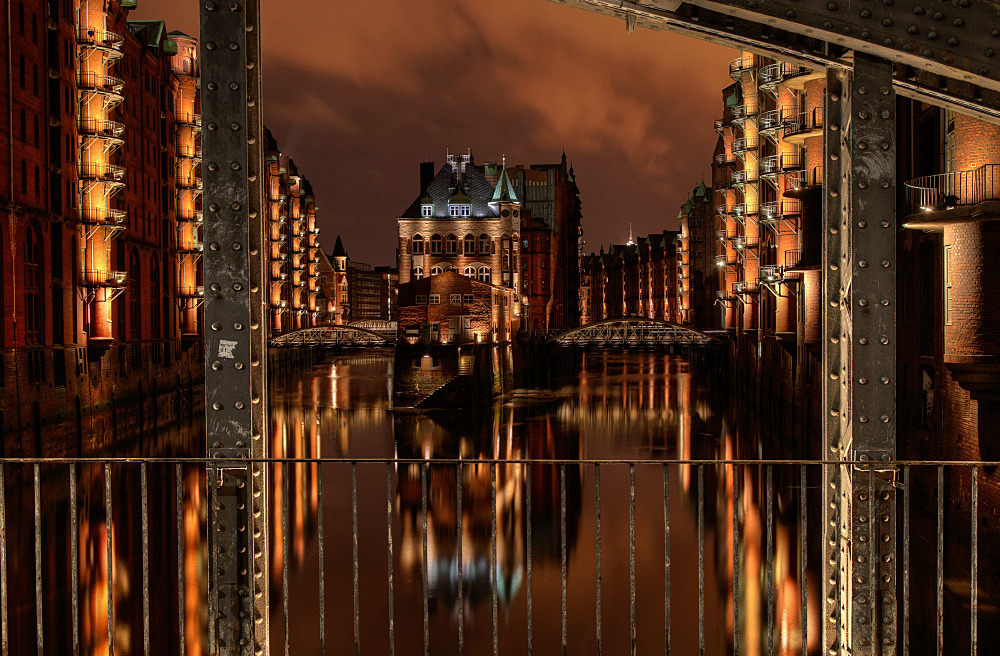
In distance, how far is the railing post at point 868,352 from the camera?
4.28 meters

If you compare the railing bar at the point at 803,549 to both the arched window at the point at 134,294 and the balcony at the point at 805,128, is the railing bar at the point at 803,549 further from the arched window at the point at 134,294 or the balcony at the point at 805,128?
the arched window at the point at 134,294

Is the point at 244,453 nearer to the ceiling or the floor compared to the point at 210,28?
nearer to the floor

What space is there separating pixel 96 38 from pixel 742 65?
28.1 m

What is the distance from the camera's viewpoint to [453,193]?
65625mm

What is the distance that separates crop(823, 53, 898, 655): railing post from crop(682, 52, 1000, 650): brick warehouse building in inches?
7.1

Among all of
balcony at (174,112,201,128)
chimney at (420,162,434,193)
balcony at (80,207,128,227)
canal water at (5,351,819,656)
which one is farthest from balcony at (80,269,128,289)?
chimney at (420,162,434,193)

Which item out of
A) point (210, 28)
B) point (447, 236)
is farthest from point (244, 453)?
point (447, 236)

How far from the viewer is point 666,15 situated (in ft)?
14.6

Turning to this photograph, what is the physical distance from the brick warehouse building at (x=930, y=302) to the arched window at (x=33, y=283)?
2382cm

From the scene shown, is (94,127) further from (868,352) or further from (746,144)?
(868,352)

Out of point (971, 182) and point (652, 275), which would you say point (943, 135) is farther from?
point (652, 275)

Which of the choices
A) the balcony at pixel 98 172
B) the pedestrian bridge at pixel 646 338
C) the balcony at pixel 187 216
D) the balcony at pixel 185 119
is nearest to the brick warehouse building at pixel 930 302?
the pedestrian bridge at pixel 646 338

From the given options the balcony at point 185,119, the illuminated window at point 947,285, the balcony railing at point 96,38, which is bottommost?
the illuminated window at point 947,285

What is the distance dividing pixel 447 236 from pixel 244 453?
61.0m
